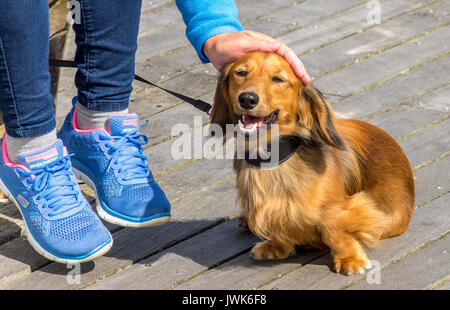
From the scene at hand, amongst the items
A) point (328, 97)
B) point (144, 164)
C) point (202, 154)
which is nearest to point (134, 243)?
point (144, 164)

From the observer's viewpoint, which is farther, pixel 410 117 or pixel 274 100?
pixel 410 117

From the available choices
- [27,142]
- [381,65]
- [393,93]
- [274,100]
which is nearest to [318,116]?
[274,100]

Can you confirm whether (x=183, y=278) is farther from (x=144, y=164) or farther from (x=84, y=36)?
(x=84, y=36)

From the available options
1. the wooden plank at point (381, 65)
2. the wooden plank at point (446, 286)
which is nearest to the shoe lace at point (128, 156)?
the wooden plank at point (446, 286)

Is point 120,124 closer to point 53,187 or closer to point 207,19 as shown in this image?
point 53,187

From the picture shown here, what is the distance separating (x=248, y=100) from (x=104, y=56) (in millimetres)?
560

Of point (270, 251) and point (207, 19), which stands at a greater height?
point (207, 19)

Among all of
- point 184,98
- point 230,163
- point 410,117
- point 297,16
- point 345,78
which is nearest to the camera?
point 184,98

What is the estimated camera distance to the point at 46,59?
2.32 m

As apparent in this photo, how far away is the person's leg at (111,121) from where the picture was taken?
2.48 meters

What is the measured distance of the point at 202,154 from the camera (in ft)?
10.7

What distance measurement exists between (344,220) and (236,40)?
0.68 m

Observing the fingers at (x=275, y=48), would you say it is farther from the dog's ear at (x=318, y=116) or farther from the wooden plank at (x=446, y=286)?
the wooden plank at (x=446, y=286)
